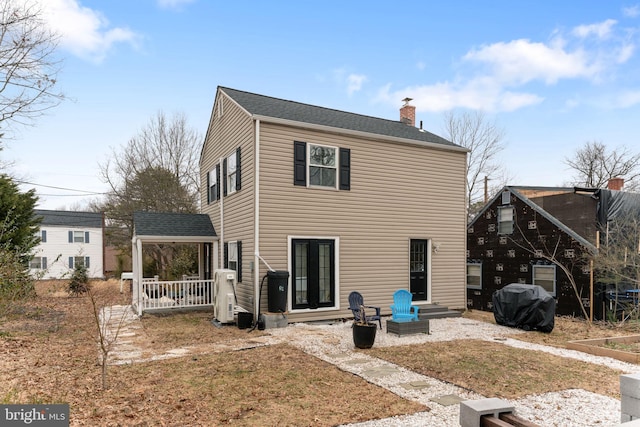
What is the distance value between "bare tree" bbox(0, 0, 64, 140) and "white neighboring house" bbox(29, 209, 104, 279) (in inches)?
898

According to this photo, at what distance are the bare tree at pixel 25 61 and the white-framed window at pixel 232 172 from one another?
433 cm

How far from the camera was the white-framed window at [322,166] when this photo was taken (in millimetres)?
10410

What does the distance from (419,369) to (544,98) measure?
18991 mm

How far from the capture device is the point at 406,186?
460 inches

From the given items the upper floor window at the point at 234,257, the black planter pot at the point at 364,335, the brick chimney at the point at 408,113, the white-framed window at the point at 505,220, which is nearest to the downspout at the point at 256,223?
the upper floor window at the point at 234,257

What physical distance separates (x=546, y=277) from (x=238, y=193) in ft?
38.1

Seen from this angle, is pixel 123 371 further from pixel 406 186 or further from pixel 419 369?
pixel 406 186

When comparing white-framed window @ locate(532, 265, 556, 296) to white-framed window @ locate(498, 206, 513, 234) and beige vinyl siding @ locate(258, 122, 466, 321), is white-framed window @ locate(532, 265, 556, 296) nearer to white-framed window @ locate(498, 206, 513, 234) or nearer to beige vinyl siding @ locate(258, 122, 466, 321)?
white-framed window @ locate(498, 206, 513, 234)

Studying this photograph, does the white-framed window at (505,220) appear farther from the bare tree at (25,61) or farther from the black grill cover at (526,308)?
the bare tree at (25,61)

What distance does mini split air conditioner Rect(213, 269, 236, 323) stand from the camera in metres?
9.57

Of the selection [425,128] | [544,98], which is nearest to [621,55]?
[544,98]

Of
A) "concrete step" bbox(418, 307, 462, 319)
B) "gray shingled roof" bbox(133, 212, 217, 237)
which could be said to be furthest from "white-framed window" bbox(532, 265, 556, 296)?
"gray shingled roof" bbox(133, 212, 217, 237)

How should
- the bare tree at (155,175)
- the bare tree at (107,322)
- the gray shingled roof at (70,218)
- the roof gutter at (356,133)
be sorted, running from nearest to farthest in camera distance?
1. the bare tree at (107,322)
2. the roof gutter at (356,133)
3. the bare tree at (155,175)
4. the gray shingled roof at (70,218)

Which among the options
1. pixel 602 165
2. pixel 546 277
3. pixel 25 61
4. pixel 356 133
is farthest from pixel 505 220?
pixel 602 165
